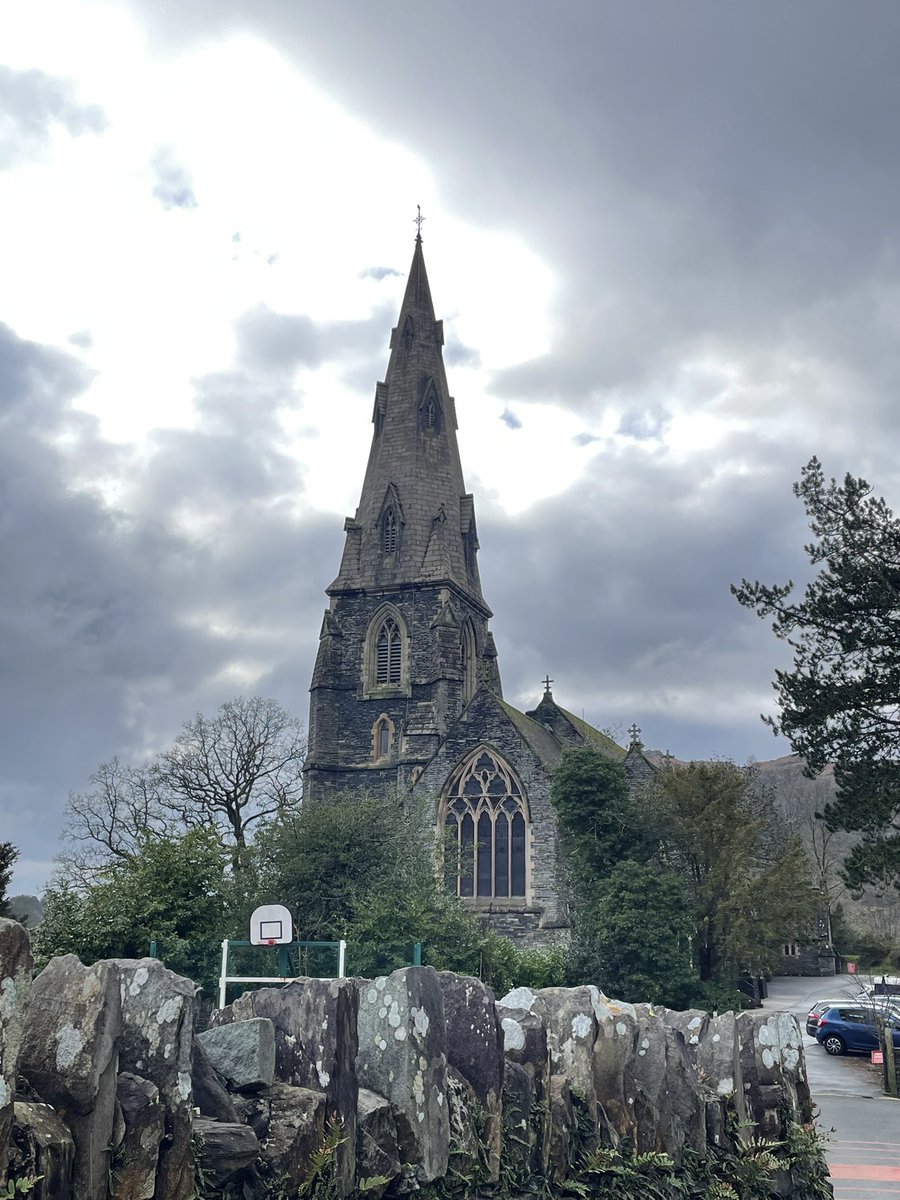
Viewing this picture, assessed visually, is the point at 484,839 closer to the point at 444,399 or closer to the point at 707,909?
the point at 707,909

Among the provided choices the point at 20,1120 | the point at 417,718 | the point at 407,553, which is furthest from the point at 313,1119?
the point at 407,553

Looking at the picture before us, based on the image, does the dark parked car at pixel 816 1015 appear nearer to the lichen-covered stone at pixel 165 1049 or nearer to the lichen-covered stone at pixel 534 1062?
the lichen-covered stone at pixel 534 1062

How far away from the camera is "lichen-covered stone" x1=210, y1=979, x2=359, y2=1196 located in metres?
6.08

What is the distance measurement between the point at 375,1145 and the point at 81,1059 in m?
2.20

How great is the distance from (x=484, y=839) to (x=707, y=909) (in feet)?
30.3

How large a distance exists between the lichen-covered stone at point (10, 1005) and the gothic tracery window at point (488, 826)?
107 ft

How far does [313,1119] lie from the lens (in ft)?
19.4

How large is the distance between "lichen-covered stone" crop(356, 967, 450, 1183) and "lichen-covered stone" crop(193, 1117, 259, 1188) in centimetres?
119

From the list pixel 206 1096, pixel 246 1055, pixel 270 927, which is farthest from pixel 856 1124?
pixel 206 1096

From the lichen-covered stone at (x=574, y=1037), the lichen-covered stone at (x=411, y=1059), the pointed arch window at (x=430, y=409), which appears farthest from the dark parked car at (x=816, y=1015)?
the pointed arch window at (x=430, y=409)

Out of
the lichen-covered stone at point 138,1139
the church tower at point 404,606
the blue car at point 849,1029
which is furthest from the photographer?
the church tower at point 404,606

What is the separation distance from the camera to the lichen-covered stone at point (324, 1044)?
6.08 m

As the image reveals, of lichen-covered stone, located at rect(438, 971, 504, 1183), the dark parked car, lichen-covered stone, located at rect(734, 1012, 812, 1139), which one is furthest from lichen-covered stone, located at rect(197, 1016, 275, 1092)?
the dark parked car

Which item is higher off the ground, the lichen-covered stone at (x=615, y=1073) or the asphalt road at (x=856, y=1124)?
the lichen-covered stone at (x=615, y=1073)
